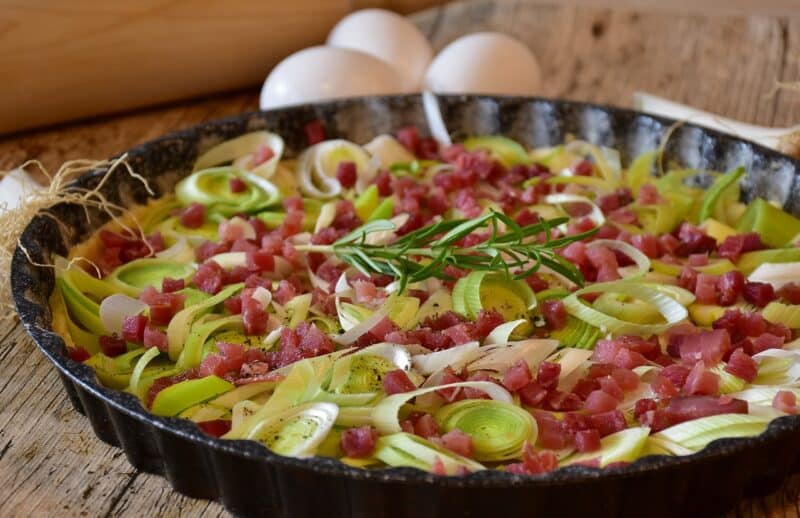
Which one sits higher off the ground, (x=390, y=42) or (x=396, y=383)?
(x=390, y=42)

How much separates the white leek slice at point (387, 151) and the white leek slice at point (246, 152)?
0.26 meters

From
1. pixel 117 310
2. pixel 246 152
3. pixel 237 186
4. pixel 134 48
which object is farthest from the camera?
pixel 134 48

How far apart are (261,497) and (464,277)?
78 cm

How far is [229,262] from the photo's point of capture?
99.5 inches

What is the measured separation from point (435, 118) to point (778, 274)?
1.14 m

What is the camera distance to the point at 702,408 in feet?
6.37

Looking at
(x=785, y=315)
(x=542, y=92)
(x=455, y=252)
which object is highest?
(x=455, y=252)

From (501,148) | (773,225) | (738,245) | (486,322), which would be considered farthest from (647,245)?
(501,148)

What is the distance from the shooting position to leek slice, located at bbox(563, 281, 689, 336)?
2240 millimetres

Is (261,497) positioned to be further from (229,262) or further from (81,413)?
(229,262)

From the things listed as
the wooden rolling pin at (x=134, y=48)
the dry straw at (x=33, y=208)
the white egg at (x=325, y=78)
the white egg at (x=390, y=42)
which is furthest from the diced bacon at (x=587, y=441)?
the wooden rolling pin at (x=134, y=48)

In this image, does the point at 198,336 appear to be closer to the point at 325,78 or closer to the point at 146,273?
the point at 146,273

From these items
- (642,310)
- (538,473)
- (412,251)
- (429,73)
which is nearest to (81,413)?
(412,251)

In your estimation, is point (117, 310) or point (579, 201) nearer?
point (117, 310)
